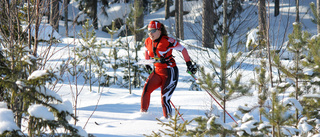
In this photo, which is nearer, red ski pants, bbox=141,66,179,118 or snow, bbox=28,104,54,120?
snow, bbox=28,104,54,120

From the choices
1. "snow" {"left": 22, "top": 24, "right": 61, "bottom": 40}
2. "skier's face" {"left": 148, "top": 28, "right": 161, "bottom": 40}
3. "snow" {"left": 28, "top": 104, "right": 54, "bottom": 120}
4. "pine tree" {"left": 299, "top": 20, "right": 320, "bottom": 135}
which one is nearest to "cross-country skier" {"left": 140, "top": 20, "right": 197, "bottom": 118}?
"skier's face" {"left": 148, "top": 28, "right": 161, "bottom": 40}

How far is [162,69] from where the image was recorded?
4316mm

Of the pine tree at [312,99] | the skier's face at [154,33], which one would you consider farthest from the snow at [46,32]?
the pine tree at [312,99]

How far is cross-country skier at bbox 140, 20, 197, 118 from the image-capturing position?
4.25 metres

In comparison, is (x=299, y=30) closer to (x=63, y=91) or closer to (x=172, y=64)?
(x=172, y=64)

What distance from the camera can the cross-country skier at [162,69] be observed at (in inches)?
167

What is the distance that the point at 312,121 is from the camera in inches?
118

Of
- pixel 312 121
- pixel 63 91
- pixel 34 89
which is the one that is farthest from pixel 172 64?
pixel 63 91

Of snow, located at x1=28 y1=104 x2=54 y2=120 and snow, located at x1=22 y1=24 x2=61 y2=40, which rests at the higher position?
snow, located at x1=22 y1=24 x2=61 y2=40

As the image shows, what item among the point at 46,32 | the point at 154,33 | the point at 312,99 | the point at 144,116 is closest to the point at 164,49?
the point at 154,33

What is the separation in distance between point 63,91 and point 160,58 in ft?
13.9

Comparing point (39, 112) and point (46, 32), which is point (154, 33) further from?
point (39, 112)

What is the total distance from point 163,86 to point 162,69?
23cm

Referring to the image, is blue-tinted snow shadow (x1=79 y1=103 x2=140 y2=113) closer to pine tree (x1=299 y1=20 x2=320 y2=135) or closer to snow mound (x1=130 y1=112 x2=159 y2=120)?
snow mound (x1=130 y1=112 x2=159 y2=120)
